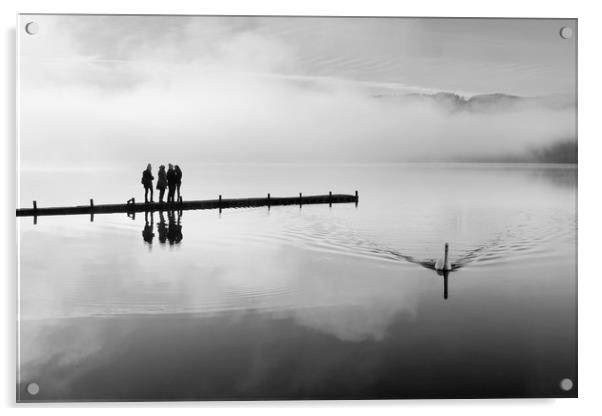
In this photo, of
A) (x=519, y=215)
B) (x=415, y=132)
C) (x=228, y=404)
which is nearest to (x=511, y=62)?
(x=415, y=132)

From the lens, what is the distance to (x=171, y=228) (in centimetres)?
539

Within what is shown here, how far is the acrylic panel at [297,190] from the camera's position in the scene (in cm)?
438

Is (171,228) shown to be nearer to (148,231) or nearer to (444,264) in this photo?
(148,231)

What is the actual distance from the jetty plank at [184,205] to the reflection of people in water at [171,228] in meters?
0.09

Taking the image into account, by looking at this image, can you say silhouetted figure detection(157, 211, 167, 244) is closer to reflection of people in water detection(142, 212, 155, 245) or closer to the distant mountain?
reflection of people in water detection(142, 212, 155, 245)

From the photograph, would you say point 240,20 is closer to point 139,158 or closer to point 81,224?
point 139,158

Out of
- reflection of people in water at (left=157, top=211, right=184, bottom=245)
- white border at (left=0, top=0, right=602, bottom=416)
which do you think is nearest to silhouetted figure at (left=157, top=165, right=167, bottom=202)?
reflection of people in water at (left=157, top=211, right=184, bottom=245)

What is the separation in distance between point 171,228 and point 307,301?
4.99 ft

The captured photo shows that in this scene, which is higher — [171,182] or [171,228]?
[171,182]

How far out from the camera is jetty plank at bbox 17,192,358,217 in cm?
474
